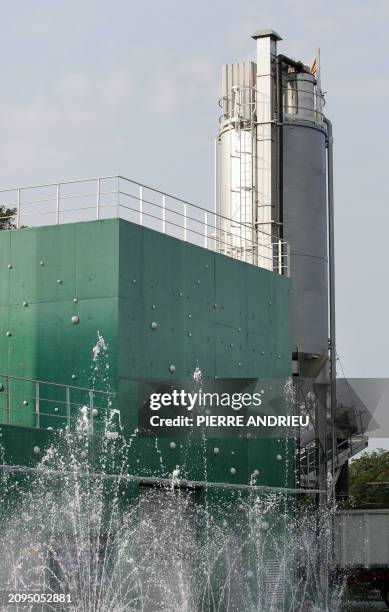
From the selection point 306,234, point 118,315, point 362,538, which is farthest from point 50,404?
point 362,538

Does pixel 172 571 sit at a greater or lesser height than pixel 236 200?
lesser

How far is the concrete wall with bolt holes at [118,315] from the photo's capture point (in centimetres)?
2208

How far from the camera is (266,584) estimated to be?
25406 mm

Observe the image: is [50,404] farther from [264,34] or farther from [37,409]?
[264,34]

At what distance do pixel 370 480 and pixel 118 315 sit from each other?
140 feet

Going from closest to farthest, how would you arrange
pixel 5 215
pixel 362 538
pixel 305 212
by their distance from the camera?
1. pixel 305 212
2. pixel 362 538
3. pixel 5 215

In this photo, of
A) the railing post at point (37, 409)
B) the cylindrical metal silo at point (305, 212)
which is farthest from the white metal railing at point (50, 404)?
the cylindrical metal silo at point (305, 212)

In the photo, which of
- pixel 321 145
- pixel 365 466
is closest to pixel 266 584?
pixel 321 145

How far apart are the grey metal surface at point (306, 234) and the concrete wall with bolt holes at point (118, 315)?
5.55 metres

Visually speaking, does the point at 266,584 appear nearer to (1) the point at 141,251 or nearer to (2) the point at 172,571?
(2) the point at 172,571

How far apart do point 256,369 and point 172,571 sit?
17.6 feet

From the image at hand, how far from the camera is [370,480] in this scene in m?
62.4

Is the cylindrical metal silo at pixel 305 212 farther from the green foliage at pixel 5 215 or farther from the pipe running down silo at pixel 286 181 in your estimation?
the green foliage at pixel 5 215

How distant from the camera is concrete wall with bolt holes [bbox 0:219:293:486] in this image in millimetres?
22078
